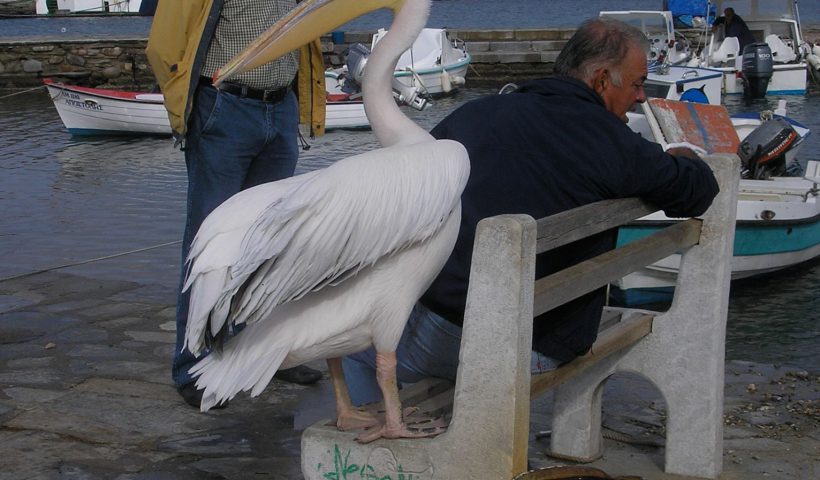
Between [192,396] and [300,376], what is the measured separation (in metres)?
0.51

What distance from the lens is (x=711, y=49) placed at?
2078 cm

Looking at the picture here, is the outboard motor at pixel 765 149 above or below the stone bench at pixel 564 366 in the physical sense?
below

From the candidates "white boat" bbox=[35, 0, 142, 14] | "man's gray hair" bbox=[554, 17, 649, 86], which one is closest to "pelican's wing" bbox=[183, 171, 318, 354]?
"man's gray hair" bbox=[554, 17, 649, 86]

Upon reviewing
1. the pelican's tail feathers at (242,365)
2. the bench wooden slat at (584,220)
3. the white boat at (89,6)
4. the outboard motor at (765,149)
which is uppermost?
the bench wooden slat at (584,220)

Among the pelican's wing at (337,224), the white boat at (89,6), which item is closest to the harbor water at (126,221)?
the pelican's wing at (337,224)

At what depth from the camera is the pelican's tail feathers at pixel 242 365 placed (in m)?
2.52

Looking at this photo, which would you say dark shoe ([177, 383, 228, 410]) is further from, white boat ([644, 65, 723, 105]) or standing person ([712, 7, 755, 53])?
standing person ([712, 7, 755, 53])

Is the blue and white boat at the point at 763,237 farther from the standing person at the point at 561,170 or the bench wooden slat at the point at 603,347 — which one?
the standing person at the point at 561,170

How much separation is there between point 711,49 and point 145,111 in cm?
1144

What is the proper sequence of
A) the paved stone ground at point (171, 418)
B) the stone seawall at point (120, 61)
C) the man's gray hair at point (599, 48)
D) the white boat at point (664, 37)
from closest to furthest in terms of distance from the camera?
the man's gray hair at point (599, 48), the paved stone ground at point (171, 418), the white boat at point (664, 37), the stone seawall at point (120, 61)

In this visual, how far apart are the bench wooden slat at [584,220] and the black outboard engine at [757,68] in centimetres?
1789

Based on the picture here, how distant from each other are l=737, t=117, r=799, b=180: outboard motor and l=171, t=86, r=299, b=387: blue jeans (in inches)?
223

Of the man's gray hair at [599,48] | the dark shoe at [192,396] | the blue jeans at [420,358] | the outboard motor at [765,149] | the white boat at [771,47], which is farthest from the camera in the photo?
the white boat at [771,47]

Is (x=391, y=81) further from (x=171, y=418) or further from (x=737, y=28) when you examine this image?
(x=737, y=28)
